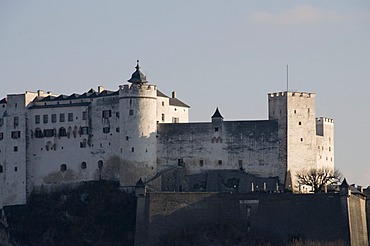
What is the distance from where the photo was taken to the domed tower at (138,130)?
4702 inches

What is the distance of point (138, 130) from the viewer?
11994 centimetres

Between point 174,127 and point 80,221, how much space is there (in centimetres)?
1004

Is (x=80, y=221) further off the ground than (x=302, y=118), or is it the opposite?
(x=302, y=118)

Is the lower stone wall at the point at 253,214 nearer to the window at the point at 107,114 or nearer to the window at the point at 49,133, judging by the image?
the window at the point at 107,114

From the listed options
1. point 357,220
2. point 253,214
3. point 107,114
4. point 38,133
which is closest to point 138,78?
point 107,114

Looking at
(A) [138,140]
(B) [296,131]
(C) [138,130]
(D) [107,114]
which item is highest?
(D) [107,114]

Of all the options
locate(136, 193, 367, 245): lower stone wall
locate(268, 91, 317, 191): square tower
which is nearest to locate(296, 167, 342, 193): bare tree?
locate(268, 91, 317, 191): square tower

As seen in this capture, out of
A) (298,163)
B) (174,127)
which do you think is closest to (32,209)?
(174,127)

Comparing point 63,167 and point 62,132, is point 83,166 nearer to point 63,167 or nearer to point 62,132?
point 63,167

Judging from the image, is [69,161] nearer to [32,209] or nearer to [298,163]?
[32,209]

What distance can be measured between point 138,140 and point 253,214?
1191 centimetres

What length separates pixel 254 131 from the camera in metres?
119

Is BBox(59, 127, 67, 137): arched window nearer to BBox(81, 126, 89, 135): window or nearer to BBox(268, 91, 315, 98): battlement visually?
BBox(81, 126, 89, 135): window

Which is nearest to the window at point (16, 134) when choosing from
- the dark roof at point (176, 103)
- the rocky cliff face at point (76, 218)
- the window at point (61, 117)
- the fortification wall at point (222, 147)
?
the window at point (61, 117)
